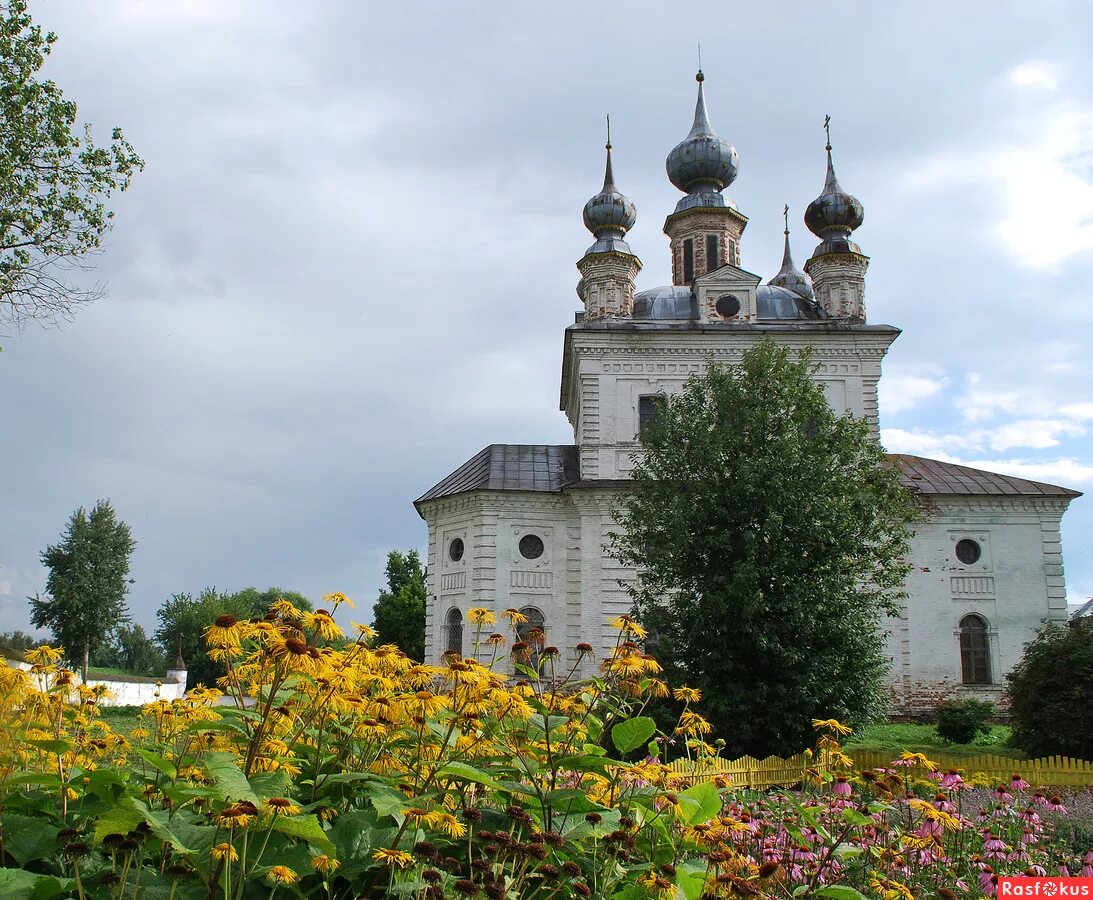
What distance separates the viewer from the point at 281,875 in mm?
2807

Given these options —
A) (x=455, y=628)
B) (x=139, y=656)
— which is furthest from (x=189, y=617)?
(x=455, y=628)

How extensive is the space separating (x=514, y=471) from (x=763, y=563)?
471 inches

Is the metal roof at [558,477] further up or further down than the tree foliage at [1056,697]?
further up

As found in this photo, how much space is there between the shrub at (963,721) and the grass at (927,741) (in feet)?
0.60

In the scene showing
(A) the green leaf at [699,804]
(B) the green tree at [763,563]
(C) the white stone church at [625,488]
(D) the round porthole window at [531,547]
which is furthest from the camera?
(D) the round porthole window at [531,547]

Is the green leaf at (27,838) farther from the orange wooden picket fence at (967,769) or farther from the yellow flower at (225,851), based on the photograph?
the orange wooden picket fence at (967,769)

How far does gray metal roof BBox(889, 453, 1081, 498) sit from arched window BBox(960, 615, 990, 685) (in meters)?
3.55

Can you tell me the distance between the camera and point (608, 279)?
2644cm

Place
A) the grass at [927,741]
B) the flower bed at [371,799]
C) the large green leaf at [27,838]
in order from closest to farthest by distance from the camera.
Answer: the flower bed at [371,799], the large green leaf at [27,838], the grass at [927,741]

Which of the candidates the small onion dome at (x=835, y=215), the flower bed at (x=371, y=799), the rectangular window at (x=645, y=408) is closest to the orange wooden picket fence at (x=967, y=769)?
the flower bed at (x=371, y=799)

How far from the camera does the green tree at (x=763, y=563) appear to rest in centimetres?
1400

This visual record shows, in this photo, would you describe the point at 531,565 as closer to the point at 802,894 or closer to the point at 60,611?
the point at 802,894

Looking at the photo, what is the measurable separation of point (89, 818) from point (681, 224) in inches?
1105

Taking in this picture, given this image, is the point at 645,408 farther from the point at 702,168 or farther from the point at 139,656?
the point at 139,656
